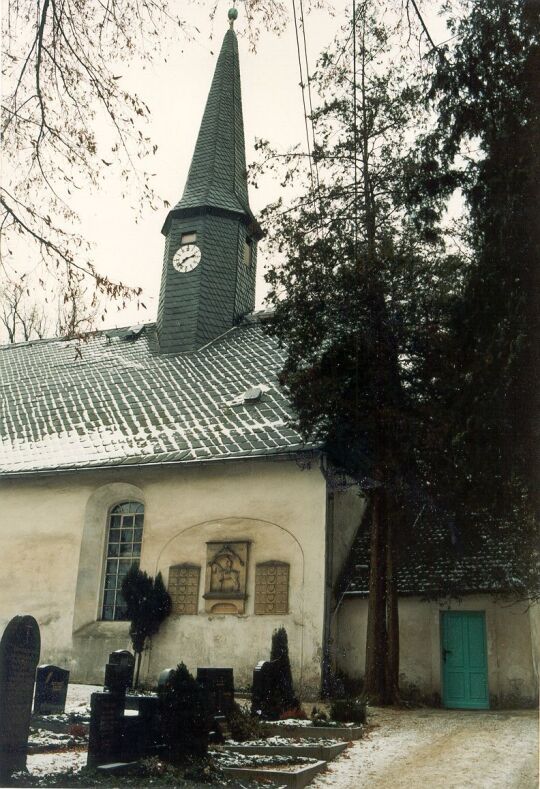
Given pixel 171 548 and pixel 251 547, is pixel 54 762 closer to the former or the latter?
pixel 251 547

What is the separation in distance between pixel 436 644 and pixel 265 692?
4.44 metres

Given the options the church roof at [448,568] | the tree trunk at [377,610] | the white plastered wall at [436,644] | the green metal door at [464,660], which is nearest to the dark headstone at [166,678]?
the tree trunk at [377,610]

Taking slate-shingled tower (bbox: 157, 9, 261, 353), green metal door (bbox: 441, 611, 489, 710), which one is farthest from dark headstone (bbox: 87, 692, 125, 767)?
slate-shingled tower (bbox: 157, 9, 261, 353)

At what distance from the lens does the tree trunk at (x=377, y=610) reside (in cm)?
1294

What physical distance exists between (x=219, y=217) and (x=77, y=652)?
12.7m

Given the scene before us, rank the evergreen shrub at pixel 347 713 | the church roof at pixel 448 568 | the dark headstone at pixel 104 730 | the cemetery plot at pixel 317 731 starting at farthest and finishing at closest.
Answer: the church roof at pixel 448 568, the evergreen shrub at pixel 347 713, the cemetery plot at pixel 317 731, the dark headstone at pixel 104 730

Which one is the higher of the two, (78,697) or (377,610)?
(377,610)

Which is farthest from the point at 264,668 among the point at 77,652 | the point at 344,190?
the point at 344,190

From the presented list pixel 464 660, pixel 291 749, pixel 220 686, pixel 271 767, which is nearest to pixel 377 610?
pixel 464 660

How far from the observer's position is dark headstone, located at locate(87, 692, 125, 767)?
7.32 m

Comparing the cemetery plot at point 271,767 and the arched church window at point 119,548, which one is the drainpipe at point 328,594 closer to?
the arched church window at point 119,548

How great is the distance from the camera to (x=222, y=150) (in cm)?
2434

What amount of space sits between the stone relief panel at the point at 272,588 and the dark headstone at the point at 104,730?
687cm

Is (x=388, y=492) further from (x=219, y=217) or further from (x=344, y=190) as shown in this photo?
(x=219, y=217)
